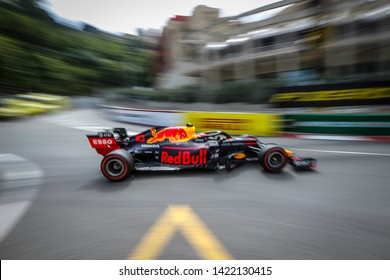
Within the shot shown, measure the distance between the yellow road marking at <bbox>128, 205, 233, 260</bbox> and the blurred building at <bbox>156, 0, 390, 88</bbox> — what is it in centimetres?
1265

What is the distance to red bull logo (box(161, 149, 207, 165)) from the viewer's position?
17.0 ft

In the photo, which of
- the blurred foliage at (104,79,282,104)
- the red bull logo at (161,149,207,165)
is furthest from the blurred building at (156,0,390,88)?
the red bull logo at (161,149,207,165)

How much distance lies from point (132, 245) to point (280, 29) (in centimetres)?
2653

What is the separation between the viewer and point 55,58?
49750 millimetres

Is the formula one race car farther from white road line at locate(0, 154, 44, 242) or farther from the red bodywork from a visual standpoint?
white road line at locate(0, 154, 44, 242)

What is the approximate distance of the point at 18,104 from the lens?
1700 cm

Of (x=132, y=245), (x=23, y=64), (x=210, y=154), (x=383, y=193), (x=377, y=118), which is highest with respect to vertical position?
(x=23, y=64)

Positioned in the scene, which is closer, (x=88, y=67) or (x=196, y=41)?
(x=196, y=41)

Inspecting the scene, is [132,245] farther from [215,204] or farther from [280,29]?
[280,29]

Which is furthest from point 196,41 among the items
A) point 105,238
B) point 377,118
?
point 105,238

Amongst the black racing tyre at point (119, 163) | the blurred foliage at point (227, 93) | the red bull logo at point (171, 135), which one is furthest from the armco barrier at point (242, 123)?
the black racing tyre at point (119, 163)

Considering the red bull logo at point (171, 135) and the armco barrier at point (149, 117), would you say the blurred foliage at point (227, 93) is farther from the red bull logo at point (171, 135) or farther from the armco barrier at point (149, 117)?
the red bull logo at point (171, 135)

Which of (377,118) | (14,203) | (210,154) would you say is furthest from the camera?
(377,118)

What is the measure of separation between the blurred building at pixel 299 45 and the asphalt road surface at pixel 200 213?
1048cm
